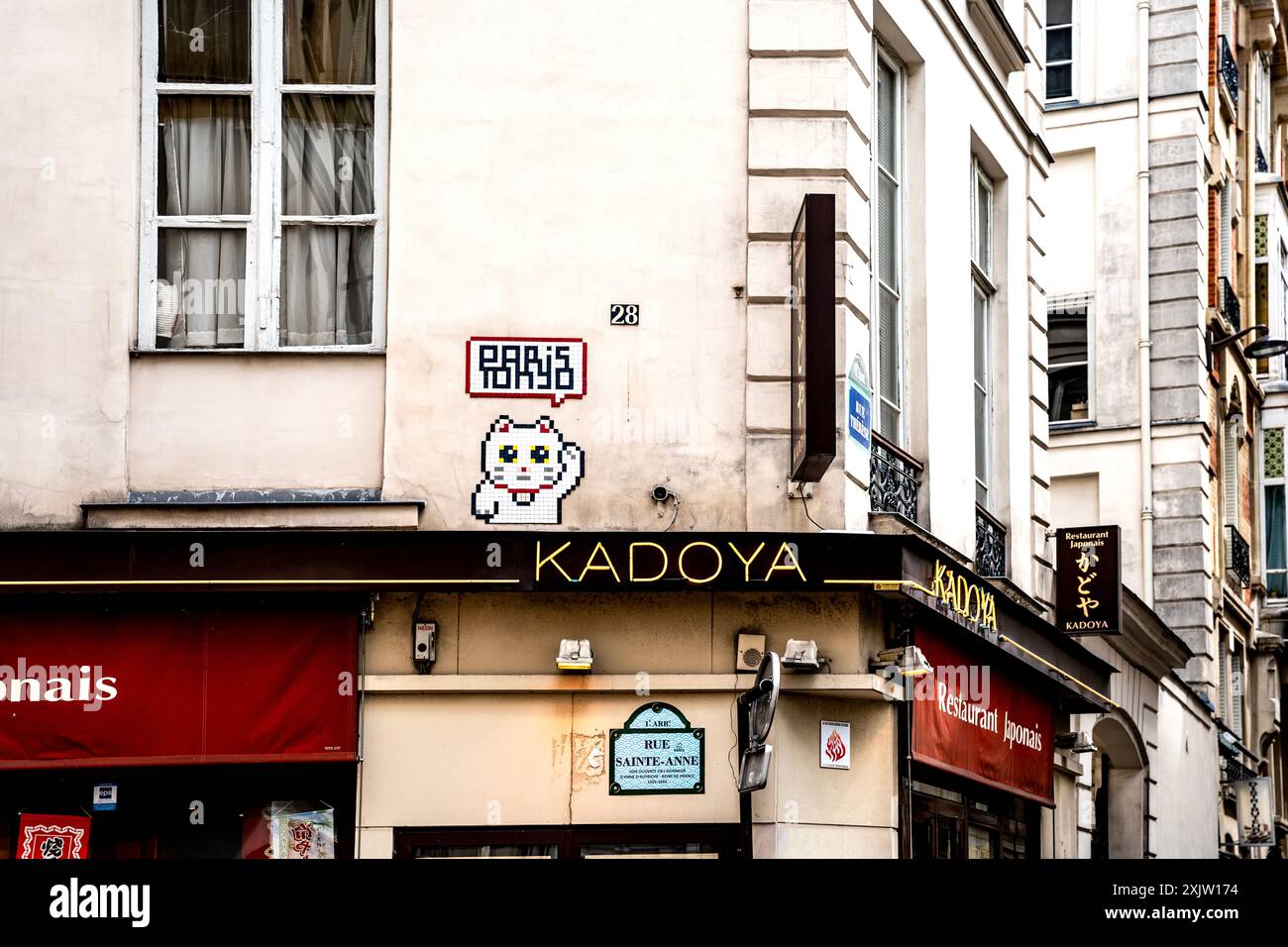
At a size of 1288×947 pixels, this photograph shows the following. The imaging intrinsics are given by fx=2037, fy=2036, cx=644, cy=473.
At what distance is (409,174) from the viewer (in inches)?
513

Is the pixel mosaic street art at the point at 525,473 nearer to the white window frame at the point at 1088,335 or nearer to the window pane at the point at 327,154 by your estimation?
the window pane at the point at 327,154

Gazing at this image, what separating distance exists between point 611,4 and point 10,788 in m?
6.23

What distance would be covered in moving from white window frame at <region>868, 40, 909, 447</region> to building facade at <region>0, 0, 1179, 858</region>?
2.87ft

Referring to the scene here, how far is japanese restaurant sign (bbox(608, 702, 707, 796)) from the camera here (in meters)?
12.5

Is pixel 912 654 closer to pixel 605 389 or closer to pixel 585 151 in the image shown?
pixel 605 389

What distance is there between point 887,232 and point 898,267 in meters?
0.29

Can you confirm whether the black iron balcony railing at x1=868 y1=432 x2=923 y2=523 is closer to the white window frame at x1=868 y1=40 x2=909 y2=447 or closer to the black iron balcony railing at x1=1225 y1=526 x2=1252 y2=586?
the white window frame at x1=868 y1=40 x2=909 y2=447

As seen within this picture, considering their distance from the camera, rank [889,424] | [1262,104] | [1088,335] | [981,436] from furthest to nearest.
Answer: [1262,104]
[1088,335]
[981,436]
[889,424]

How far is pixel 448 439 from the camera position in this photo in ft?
41.8

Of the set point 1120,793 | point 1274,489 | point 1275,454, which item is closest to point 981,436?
point 1120,793

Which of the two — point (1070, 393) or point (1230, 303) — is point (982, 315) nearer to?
point (1070, 393)

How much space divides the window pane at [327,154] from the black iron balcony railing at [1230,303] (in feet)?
64.2

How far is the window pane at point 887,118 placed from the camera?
15273 mm

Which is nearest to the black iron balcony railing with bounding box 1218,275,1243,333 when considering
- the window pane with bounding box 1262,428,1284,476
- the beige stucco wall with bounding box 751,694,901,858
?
the window pane with bounding box 1262,428,1284,476
